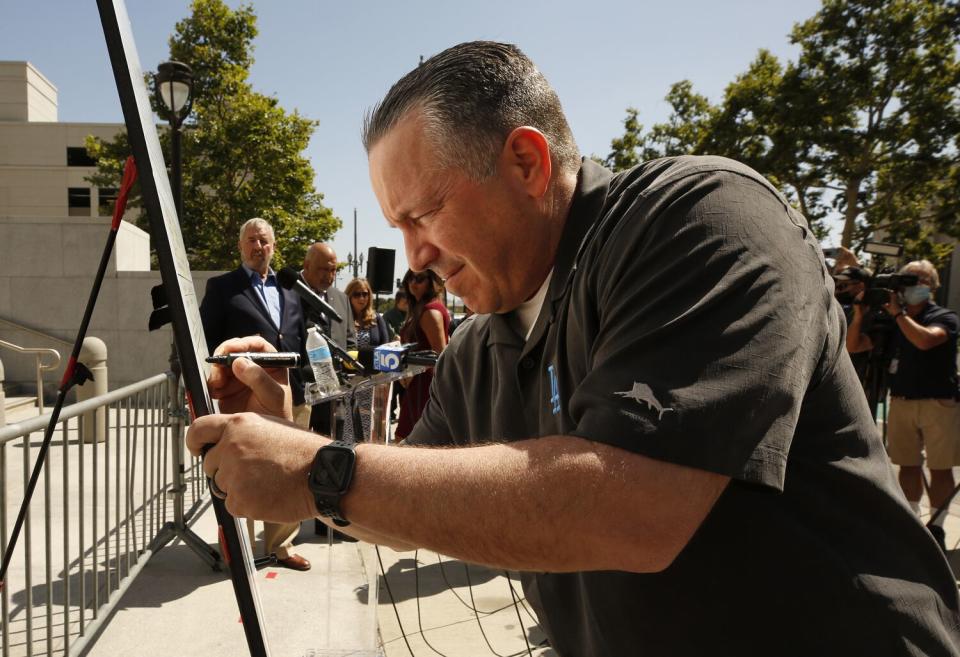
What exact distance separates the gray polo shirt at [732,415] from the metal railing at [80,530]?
81.4 inches

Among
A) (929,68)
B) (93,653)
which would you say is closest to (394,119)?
(93,653)

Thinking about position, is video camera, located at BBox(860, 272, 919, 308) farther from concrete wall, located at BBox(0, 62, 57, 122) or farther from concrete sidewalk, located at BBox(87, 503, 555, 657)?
concrete wall, located at BBox(0, 62, 57, 122)

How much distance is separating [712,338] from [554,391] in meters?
0.45

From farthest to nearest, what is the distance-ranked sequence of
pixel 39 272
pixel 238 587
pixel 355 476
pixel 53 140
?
pixel 53 140, pixel 39 272, pixel 238 587, pixel 355 476

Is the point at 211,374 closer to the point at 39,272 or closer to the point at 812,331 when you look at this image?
the point at 812,331

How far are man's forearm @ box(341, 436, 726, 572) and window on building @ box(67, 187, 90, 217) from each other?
53366 millimetres

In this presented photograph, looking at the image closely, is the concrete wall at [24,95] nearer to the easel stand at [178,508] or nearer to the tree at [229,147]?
the tree at [229,147]

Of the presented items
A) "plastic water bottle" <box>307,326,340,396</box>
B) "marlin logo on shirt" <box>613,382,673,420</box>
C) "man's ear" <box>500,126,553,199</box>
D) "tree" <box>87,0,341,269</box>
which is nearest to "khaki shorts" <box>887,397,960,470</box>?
"plastic water bottle" <box>307,326,340,396</box>

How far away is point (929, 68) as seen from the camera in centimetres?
2153

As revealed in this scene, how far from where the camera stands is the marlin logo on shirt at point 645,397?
88 centimetres

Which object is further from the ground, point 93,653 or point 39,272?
point 39,272

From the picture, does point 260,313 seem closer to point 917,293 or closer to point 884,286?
point 884,286

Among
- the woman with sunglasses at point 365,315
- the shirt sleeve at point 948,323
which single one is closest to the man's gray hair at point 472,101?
the shirt sleeve at point 948,323

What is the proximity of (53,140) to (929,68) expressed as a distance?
47524mm
